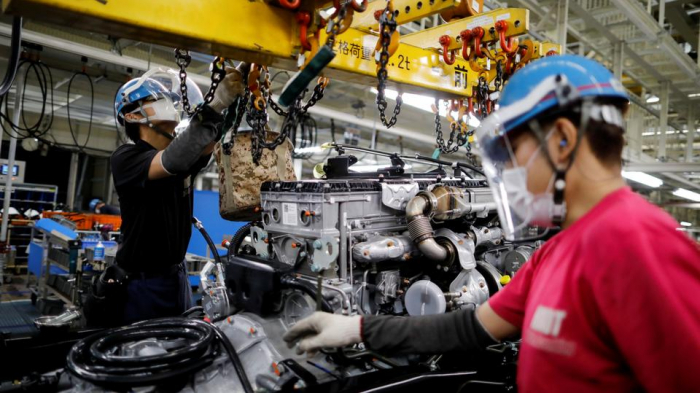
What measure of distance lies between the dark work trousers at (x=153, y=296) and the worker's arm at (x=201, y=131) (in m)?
0.77

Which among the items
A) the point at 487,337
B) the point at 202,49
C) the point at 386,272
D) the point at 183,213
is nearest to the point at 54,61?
the point at 183,213

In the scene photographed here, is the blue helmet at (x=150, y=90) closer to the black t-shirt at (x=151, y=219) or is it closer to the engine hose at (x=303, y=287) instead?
the black t-shirt at (x=151, y=219)

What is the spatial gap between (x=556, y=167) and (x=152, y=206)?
2.07 metres

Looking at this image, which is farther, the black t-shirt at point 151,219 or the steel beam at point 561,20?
the steel beam at point 561,20

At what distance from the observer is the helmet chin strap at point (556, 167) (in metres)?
1.02

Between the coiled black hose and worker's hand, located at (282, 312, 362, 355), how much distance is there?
0.89ft

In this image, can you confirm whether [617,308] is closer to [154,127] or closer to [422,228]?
[422,228]

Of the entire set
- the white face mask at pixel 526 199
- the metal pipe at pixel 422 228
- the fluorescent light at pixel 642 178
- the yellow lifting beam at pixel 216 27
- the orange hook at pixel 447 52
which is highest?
the orange hook at pixel 447 52

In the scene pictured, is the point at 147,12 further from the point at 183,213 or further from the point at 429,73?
the point at 429,73

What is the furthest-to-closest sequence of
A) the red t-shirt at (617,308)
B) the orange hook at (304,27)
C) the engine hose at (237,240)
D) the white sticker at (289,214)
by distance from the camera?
the engine hose at (237,240)
the white sticker at (289,214)
the orange hook at (304,27)
the red t-shirt at (617,308)

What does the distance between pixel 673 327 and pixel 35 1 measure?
1894mm

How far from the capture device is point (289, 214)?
226 centimetres

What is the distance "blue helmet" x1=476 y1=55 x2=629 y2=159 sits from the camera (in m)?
1.05

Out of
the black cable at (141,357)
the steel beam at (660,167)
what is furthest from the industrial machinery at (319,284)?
the steel beam at (660,167)
